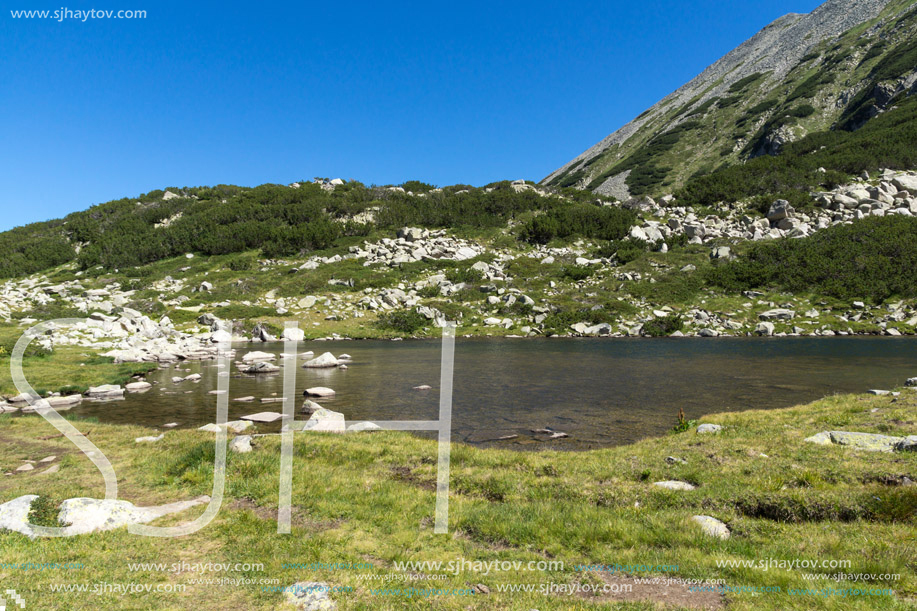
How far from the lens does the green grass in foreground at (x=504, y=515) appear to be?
211 inches

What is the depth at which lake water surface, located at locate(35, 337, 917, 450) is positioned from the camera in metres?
16.0

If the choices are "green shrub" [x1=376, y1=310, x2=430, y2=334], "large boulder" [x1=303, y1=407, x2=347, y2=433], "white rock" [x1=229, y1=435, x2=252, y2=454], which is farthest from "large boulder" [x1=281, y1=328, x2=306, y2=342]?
"white rock" [x1=229, y1=435, x2=252, y2=454]

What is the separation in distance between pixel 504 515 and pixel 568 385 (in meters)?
14.9

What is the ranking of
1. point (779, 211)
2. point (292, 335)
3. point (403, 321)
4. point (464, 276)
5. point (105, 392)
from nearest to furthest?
point (105, 392), point (292, 335), point (403, 321), point (464, 276), point (779, 211)

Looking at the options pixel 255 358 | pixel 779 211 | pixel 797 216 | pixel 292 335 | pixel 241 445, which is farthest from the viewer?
pixel 779 211

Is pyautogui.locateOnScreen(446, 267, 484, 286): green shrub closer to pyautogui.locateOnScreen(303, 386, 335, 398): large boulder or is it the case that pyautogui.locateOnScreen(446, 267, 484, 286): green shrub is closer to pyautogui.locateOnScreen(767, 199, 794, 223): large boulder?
pyautogui.locateOnScreen(303, 386, 335, 398): large boulder

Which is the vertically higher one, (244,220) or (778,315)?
(244,220)

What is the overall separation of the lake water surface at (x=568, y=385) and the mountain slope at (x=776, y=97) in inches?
3088

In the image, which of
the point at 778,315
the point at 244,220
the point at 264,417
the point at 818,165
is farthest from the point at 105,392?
the point at 818,165

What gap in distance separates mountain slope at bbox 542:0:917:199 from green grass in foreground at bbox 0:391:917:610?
102m

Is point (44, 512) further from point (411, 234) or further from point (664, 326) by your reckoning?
point (411, 234)

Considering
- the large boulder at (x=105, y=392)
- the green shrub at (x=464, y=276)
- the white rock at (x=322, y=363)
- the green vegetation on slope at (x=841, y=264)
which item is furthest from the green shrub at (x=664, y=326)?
the large boulder at (x=105, y=392)

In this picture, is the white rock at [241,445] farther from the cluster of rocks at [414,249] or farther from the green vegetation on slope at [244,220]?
the green vegetation on slope at [244,220]

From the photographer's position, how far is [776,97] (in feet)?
359
